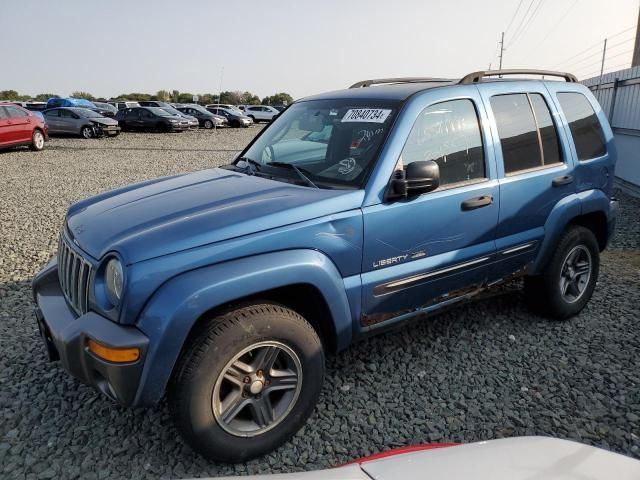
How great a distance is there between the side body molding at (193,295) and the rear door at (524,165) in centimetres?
165

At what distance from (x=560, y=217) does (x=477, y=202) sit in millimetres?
973

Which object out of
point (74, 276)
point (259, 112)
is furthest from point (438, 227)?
point (259, 112)

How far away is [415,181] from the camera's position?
279cm

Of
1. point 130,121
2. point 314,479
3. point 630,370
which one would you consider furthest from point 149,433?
point 130,121

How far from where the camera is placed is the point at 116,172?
41.8 ft

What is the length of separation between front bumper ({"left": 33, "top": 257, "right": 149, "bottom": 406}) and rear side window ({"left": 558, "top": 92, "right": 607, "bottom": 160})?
11.5ft

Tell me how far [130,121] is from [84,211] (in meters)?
25.1

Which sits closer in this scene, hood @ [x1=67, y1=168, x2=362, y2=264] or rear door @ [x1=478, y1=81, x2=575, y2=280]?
hood @ [x1=67, y1=168, x2=362, y2=264]

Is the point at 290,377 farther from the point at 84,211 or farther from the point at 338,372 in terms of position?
the point at 84,211

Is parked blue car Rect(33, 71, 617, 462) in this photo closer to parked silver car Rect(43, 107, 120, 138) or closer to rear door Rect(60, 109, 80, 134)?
parked silver car Rect(43, 107, 120, 138)

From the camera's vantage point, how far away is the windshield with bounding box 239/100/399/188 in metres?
2.98

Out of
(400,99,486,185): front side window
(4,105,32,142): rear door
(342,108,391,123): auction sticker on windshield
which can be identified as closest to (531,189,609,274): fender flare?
(400,99,486,185): front side window

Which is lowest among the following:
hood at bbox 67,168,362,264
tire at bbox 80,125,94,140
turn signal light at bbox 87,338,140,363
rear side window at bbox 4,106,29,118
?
turn signal light at bbox 87,338,140,363

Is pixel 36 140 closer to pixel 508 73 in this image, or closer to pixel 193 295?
pixel 508 73
